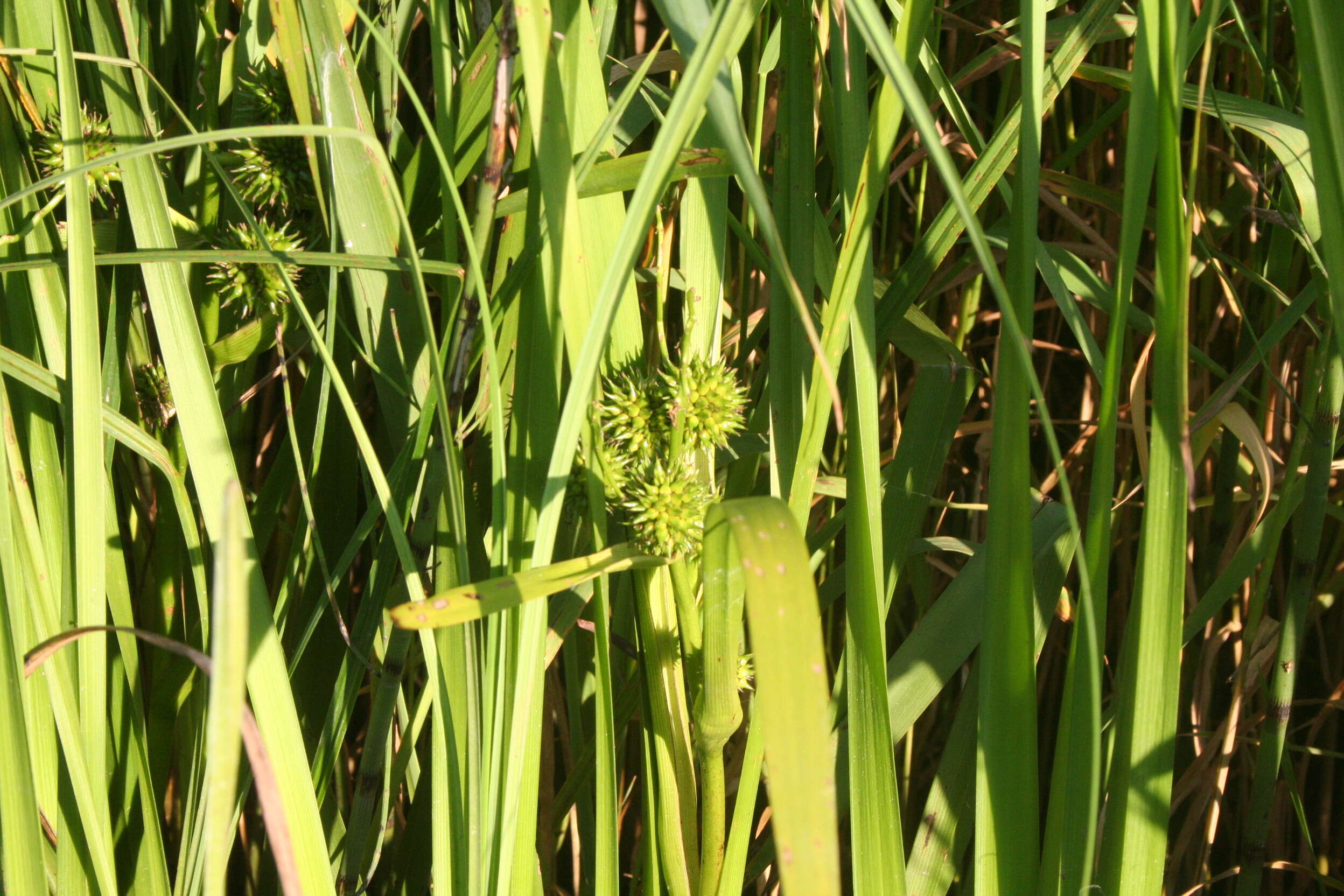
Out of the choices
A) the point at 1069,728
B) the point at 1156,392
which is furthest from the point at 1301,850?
the point at 1156,392

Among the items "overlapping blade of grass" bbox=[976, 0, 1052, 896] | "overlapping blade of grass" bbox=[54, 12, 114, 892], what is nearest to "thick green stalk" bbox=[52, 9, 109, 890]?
"overlapping blade of grass" bbox=[54, 12, 114, 892]

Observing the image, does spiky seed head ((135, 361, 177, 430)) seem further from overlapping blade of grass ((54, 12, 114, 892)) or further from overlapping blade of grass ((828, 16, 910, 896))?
overlapping blade of grass ((828, 16, 910, 896))

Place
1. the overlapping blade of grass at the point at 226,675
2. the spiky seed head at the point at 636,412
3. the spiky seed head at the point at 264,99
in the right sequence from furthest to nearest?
the spiky seed head at the point at 264,99, the spiky seed head at the point at 636,412, the overlapping blade of grass at the point at 226,675

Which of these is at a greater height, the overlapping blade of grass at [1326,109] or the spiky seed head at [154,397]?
the overlapping blade of grass at [1326,109]

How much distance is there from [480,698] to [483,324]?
0.83 ft

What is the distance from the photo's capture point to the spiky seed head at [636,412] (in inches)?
19.1

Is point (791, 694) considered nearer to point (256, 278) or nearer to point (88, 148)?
point (256, 278)

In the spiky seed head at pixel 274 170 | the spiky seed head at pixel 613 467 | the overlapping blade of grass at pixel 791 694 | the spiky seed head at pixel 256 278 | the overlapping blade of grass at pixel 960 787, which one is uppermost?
the spiky seed head at pixel 274 170

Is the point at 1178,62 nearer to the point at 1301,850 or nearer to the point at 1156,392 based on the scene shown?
the point at 1156,392

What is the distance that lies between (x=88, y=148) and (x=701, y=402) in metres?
0.43

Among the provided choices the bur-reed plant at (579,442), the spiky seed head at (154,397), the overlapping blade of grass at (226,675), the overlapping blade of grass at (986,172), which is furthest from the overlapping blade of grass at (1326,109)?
the spiky seed head at (154,397)

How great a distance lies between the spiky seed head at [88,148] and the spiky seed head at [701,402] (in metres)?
0.36

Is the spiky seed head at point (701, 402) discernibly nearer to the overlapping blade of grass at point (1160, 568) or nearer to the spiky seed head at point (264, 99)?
the overlapping blade of grass at point (1160, 568)

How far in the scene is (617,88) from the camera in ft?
2.55
